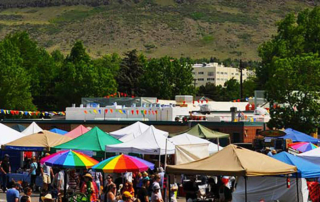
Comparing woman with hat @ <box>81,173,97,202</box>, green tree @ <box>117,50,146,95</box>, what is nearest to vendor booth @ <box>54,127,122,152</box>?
woman with hat @ <box>81,173,97,202</box>

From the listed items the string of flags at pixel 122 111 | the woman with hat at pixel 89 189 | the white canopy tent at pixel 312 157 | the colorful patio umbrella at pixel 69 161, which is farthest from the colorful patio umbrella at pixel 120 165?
the string of flags at pixel 122 111

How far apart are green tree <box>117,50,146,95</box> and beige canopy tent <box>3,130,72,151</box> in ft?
285

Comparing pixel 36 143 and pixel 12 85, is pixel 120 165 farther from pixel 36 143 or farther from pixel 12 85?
pixel 12 85

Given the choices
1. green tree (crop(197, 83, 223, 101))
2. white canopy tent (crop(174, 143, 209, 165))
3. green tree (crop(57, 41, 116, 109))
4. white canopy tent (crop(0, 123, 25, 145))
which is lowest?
green tree (crop(197, 83, 223, 101))

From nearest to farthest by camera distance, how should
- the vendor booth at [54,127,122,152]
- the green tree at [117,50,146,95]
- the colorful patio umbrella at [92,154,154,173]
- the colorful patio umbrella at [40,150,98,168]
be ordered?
the colorful patio umbrella at [92,154,154,173]
the colorful patio umbrella at [40,150,98,168]
the vendor booth at [54,127,122,152]
the green tree at [117,50,146,95]

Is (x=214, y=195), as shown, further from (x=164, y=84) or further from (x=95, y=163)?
(x=164, y=84)

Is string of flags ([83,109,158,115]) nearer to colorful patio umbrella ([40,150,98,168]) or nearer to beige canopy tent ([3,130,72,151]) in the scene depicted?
beige canopy tent ([3,130,72,151])

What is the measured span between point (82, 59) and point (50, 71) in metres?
9.68

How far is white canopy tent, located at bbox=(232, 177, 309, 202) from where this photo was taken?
22.4 meters

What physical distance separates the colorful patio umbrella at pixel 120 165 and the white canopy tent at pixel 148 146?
14.7ft

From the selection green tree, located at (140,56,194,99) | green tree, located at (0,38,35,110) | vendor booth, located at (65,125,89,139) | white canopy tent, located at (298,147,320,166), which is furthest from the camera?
green tree, located at (140,56,194,99)

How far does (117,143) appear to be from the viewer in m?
32.2

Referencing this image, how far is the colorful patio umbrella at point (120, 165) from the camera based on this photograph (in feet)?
82.3

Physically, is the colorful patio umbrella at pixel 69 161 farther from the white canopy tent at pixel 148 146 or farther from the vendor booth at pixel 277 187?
the vendor booth at pixel 277 187
